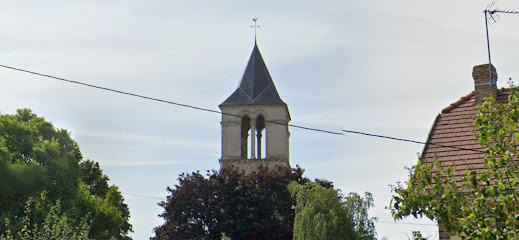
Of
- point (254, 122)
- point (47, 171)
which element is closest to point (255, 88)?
point (254, 122)

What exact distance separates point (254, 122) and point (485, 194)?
5055 centimetres

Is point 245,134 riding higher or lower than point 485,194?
higher

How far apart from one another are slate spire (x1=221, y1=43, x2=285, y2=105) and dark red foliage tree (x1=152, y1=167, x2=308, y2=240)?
A: 558 inches

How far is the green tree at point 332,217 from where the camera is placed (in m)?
33.6

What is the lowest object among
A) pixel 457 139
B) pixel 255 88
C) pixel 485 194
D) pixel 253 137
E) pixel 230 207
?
pixel 485 194

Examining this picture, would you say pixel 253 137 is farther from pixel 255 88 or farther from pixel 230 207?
pixel 230 207

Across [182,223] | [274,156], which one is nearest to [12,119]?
[182,223]

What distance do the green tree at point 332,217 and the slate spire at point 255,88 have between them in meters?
27.6

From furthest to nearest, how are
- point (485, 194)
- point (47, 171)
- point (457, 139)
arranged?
point (47, 171) < point (457, 139) < point (485, 194)

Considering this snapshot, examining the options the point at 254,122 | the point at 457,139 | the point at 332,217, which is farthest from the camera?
the point at 254,122

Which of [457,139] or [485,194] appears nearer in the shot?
[485,194]

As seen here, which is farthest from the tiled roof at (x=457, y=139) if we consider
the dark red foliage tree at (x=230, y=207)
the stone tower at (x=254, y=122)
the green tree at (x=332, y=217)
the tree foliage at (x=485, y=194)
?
the stone tower at (x=254, y=122)

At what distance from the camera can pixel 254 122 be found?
62188mm

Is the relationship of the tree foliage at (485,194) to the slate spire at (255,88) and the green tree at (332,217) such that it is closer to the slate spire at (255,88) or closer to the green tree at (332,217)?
the green tree at (332,217)
